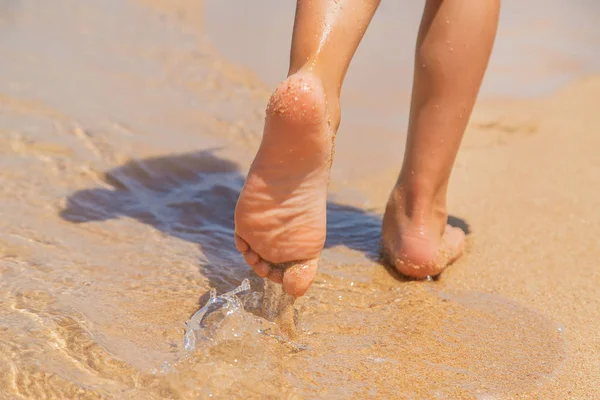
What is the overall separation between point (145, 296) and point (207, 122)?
159cm

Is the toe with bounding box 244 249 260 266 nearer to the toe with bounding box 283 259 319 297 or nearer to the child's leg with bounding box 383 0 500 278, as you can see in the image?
the toe with bounding box 283 259 319 297

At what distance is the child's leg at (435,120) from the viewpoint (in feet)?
6.08

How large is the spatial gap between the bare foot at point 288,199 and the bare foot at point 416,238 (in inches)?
17.5

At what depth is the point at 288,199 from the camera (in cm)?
155

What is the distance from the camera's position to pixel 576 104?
3.71 m

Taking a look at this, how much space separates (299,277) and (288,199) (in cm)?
16

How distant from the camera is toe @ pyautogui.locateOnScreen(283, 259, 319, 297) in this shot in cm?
153

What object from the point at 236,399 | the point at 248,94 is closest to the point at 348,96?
the point at 248,94

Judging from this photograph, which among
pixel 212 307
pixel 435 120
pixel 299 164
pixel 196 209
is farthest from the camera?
pixel 196 209

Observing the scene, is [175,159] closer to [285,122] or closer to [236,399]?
[285,122]

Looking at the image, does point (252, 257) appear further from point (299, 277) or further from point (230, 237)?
point (230, 237)

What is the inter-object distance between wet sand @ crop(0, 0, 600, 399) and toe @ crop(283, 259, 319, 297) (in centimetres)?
11

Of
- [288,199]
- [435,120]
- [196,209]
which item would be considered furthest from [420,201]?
[196,209]

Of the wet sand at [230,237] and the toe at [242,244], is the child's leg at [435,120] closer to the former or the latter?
the wet sand at [230,237]
